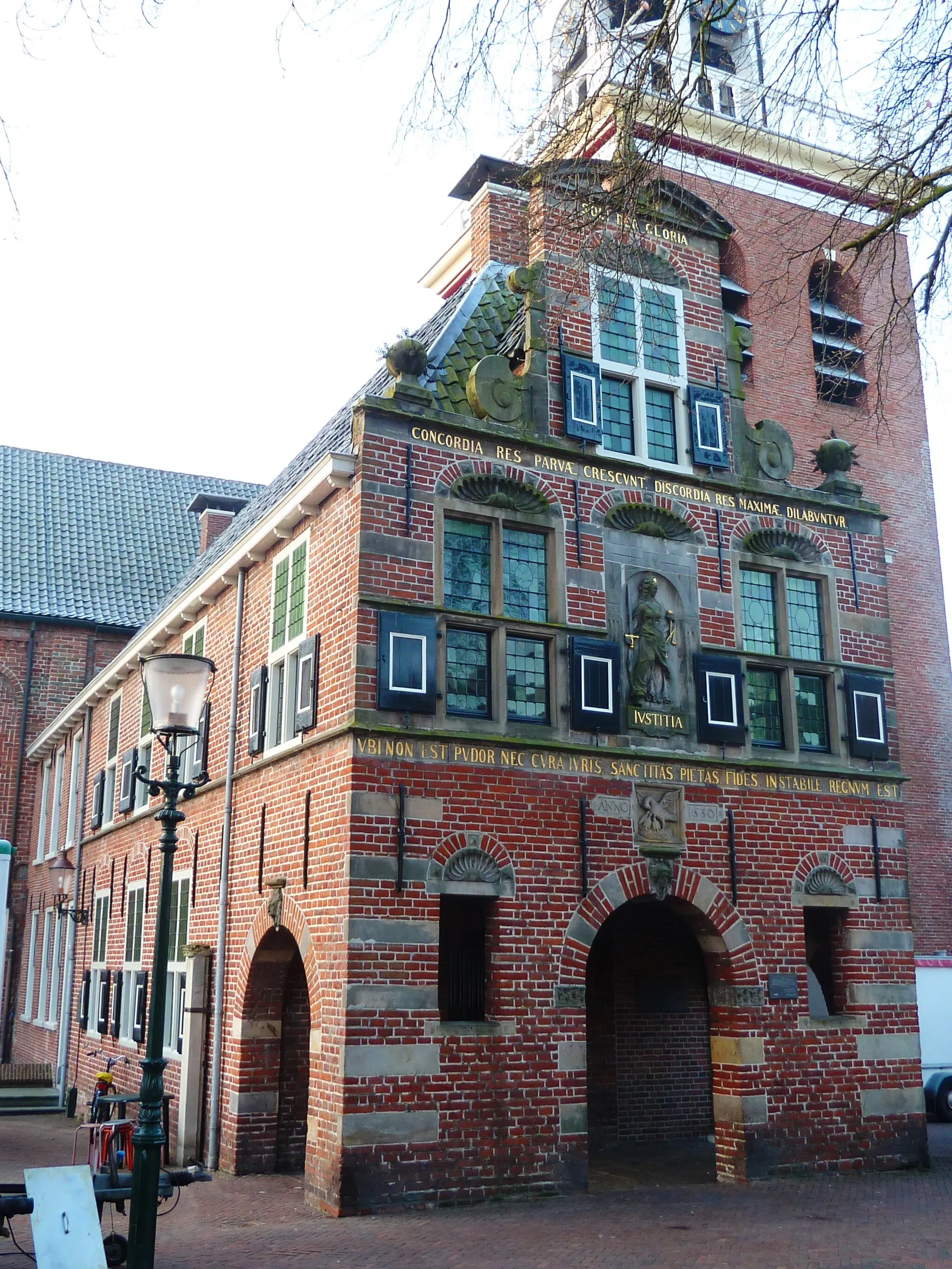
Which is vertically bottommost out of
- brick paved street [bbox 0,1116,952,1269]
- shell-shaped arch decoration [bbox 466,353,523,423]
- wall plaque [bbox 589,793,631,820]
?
brick paved street [bbox 0,1116,952,1269]

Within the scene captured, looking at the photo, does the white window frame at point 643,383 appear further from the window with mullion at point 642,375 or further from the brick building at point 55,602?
the brick building at point 55,602

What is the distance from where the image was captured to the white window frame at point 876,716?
14.2 metres

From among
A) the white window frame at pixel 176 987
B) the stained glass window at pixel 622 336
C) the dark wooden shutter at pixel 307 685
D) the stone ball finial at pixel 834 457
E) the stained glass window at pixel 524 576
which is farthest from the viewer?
the stone ball finial at pixel 834 457

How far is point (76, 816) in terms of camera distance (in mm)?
22672

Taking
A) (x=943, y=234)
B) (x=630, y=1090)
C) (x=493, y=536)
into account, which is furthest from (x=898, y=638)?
(x=943, y=234)

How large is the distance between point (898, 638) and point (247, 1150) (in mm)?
15857

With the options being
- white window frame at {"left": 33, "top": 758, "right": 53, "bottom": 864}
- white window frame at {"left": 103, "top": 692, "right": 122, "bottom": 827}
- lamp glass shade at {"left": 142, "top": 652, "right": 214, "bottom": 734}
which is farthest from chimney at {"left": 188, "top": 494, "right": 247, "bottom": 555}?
lamp glass shade at {"left": 142, "top": 652, "right": 214, "bottom": 734}

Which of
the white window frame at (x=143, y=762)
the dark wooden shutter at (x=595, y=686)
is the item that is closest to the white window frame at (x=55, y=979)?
the white window frame at (x=143, y=762)

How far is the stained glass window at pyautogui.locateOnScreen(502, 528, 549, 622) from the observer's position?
1262 centimetres

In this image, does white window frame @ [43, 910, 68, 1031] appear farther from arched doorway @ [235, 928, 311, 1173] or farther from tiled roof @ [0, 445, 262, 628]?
arched doorway @ [235, 928, 311, 1173]

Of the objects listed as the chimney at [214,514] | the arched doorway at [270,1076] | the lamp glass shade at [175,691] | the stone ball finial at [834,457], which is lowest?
the arched doorway at [270,1076]

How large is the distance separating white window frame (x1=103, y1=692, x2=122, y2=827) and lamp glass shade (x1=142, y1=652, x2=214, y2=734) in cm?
1227

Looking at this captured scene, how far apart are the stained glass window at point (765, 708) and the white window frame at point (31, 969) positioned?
54.9 ft

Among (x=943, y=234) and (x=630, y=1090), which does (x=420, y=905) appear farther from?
(x=943, y=234)
